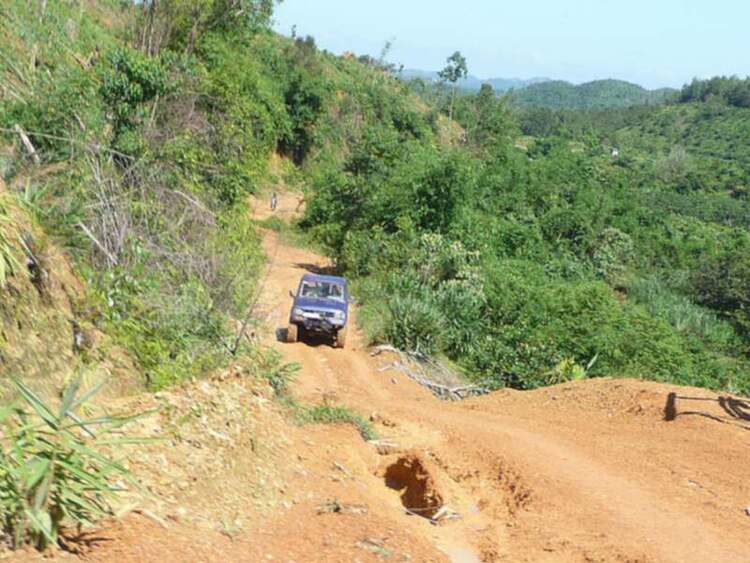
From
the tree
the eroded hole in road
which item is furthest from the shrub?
the tree

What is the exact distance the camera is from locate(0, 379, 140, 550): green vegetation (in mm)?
3523

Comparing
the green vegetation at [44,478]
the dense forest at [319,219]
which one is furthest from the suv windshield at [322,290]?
the green vegetation at [44,478]

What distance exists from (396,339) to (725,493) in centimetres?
935

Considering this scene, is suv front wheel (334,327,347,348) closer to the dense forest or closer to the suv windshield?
the suv windshield

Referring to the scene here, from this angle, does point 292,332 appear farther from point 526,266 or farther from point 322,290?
point 526,266

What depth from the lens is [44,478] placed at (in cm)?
355

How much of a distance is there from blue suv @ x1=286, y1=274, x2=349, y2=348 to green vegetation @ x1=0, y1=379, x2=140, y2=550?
1130 cm

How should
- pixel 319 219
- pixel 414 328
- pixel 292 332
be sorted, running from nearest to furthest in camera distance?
pixel 292 332 → pixel 414 328 → pixel 319 219

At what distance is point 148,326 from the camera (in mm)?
7754

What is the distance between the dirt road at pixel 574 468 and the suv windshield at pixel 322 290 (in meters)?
2.61

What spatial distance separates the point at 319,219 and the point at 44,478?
1041 inches

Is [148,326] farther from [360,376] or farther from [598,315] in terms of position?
[598,315]

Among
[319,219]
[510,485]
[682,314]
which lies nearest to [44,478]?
[510,485]

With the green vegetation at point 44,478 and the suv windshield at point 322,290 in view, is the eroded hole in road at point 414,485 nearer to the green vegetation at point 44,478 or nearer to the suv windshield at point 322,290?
the green vegetation at point 44,478
